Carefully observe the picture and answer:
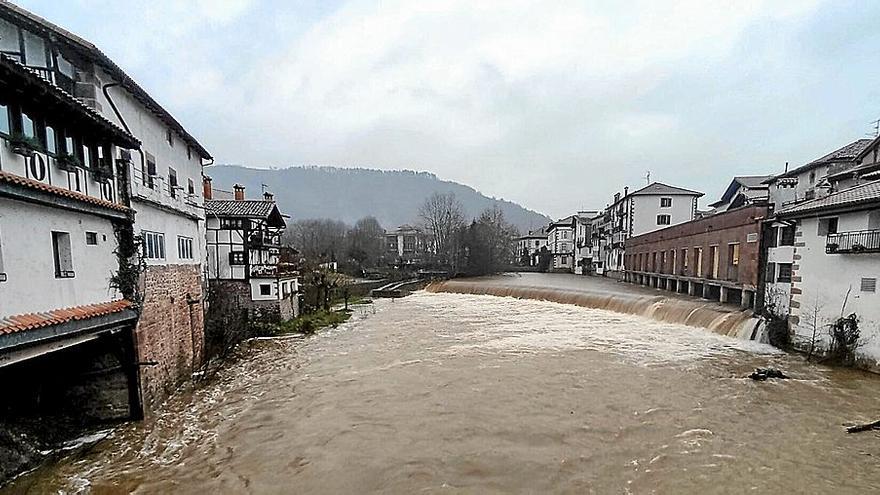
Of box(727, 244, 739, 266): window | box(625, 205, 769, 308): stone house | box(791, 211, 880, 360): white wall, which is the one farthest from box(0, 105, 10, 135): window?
box(727, 244, 739, 266): window

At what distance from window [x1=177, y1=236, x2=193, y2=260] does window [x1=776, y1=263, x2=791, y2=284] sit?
21358 millimetres

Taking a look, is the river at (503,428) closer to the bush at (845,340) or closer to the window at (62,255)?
the bush at (845,340)

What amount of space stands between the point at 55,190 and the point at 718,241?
26.7 metres

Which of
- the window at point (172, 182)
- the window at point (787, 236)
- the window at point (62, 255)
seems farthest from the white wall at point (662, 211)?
the window at point (62, 255)

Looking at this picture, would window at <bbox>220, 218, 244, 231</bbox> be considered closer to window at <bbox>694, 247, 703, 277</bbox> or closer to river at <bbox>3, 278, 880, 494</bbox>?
river at <bbox>3, 278, 880, 494</bbox>

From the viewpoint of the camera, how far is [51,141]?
7465 mm

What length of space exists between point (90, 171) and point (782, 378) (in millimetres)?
17536

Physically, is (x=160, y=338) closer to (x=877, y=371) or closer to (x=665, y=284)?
(x=877, y=371)

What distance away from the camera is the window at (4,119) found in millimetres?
6379

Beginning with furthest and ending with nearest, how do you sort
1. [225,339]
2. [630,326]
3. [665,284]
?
1. [665,284]
2. [630,326]
3. [225,339]

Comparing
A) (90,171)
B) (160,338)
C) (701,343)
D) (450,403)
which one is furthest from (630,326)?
(90,171)

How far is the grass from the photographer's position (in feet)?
70.5

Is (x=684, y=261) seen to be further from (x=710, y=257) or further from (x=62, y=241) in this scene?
(x=62, y=241)

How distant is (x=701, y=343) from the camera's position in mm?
17188
